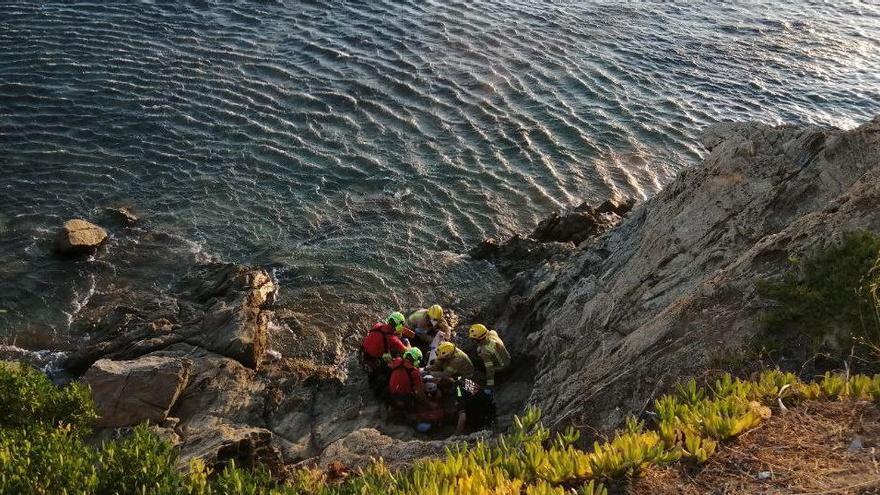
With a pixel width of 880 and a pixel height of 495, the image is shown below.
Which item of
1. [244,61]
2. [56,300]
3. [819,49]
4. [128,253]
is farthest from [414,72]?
[819,49]

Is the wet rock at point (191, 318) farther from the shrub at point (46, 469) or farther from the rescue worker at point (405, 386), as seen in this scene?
the shrub at point (46, 469)

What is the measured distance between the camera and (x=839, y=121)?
2802 centimetres

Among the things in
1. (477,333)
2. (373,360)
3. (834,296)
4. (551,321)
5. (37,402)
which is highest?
(834,296)

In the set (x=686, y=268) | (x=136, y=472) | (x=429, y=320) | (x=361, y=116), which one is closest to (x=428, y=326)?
(x=429, y=320)

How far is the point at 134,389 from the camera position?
1438 cm

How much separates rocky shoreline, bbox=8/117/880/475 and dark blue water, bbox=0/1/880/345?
1.73 metres

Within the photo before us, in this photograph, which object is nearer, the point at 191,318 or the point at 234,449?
the point at 234,449

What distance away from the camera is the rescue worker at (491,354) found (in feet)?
48.9

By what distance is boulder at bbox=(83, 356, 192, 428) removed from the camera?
46.4ft

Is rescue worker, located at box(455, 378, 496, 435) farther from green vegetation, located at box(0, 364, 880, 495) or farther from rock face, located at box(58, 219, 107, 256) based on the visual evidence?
rock face, located at box(58, 219, 107, 256)

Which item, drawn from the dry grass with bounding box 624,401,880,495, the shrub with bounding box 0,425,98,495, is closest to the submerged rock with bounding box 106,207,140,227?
the shrub with bounding box 0,425,98,495

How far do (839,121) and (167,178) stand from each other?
2595cm

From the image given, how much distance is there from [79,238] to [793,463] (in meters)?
18.2

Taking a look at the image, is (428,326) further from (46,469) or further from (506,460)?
(46,469)
